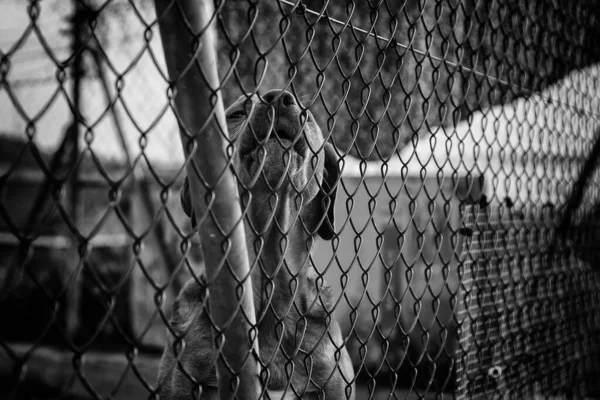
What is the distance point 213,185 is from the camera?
142 cm

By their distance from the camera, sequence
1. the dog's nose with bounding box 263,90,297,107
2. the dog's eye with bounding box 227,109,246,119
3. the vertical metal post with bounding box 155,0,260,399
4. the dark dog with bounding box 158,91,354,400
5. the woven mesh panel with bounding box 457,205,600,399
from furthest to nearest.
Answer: the woven mesh panel with bounding box 457,205,600,399 < the dog's eye with bounding box 227,109,246,119 < the dark dog with bounding box 158,91,354,400 < the dog's nose with bounding box 263,90,297,107 < the vertical metal post with bounding box 155,0,260,399

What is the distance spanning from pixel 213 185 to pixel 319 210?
4.71 ft

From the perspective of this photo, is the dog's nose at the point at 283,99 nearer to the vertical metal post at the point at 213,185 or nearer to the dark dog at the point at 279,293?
the dark dog at the point at 279,293

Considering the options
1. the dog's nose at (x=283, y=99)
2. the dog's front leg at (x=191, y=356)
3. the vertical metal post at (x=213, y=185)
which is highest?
the dog's nose at (x=283, y=99)

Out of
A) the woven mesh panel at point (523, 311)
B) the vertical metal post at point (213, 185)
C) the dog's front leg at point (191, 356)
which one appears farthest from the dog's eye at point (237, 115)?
the woven mesh panel at point (523, 311)

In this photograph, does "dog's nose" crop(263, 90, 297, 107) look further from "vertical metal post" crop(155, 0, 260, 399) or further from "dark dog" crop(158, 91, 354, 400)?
"vertical metal post" crop(155, 0, 260, 399)

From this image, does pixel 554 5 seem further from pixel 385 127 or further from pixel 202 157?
pixel 202 157

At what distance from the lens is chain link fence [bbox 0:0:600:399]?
4.44 feet

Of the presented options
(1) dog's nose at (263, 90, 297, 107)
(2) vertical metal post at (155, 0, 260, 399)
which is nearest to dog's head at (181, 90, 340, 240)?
(1) dog's nose at (263, 90, 297, 107)

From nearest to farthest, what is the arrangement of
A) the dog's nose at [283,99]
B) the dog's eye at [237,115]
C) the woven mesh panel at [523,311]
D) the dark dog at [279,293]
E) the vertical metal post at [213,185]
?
the vertical metal post at [213,185] < the dog's nose at [283,99] < the dark dog at [279,293] < the dog's eye at [237,115] < the woven mesh panel at [523,311]

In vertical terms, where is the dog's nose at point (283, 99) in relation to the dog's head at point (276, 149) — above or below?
above

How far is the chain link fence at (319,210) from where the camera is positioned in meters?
1.35

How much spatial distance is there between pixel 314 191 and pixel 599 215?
2.88 m

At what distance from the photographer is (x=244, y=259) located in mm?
1509
